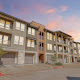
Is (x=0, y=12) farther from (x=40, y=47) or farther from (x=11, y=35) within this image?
(x=40, y=47)

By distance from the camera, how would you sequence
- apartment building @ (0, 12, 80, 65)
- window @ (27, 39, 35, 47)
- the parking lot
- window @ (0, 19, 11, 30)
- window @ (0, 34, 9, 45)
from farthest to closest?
window @ (27, 39, 35, 47), apartment building @ (0, 12, 80, 65), window @ (0, 19, 11, 30), window @ (0, 34, 9, 45), the parking lot

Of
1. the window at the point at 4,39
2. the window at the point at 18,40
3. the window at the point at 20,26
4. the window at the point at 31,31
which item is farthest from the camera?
the window at the point at 31,31

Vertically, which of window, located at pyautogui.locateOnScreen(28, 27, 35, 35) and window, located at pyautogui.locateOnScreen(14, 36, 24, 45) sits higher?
window, located at pyautogui.locateOnScreen(28, 27, 35, 35)

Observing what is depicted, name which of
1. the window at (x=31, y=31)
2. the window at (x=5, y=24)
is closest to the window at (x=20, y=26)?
the window at (x=5, y=24)

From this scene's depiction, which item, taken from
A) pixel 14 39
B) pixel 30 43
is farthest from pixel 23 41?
pixel 30 43

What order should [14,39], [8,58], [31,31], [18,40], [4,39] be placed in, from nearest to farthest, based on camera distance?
[4,39]
[8,58]
[14,39]
[18,40]
[31,31]

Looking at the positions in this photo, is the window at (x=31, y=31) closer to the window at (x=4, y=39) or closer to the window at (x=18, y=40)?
the window at (x=18, y=40)

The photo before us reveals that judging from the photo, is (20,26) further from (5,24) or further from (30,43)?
(30,43)

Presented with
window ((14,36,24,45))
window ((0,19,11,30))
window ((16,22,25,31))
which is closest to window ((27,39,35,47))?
window ((14,36,24,45))

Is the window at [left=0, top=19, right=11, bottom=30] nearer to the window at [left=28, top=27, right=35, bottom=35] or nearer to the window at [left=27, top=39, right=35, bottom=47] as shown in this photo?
the window at [left=28, top=27, right=35, bottom=35]

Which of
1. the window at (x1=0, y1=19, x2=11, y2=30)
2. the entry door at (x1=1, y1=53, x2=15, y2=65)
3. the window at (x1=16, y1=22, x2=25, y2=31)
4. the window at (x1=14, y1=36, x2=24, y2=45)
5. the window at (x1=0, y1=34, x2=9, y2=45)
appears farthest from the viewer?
the window at (x1=16, y1=22, x2=25, y2=31)

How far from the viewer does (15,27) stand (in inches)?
854

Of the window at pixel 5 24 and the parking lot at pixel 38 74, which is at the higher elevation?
the window at pixel 5 24

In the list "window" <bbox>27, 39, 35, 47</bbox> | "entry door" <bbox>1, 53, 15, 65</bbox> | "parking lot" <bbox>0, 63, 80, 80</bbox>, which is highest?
"window" <bbox>27, 39, 35, 47</bbox>
